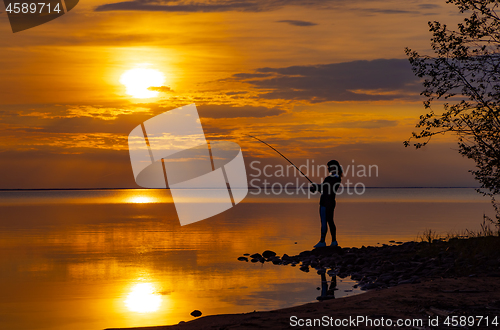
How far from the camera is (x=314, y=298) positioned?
515 inches

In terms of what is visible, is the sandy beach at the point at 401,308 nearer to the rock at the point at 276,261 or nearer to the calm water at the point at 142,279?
the calm water at the point at 142,279

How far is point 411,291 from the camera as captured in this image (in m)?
10.1

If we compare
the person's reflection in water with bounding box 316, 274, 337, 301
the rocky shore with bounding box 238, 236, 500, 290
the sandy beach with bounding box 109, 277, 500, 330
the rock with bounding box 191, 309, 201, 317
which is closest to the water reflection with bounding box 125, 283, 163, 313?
the rock with bounding box 191, 309, 201, 317

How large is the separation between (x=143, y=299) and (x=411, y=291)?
7245mm

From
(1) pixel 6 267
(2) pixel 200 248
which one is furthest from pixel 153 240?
(1) pixel 6 267

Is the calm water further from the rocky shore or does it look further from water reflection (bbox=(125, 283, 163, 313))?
the rocky shore

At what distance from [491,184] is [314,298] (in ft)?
21.0

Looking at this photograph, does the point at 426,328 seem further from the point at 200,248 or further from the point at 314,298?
the point at 200,248

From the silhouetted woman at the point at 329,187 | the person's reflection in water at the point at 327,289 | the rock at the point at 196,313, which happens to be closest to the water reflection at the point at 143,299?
the rock at the point at 196,313

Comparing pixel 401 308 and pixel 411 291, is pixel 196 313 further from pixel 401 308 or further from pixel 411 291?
pixel 401 308

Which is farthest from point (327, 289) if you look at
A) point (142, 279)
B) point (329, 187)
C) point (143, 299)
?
point (142, 279)

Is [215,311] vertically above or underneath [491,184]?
underneath

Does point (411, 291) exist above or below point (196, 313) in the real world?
above

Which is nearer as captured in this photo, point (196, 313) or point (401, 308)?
point (401, 308)
